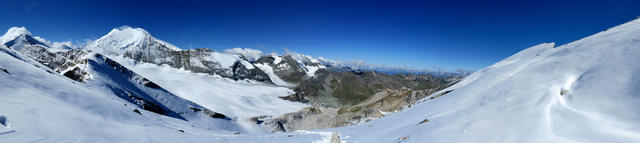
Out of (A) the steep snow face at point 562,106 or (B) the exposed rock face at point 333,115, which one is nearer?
(A) the steep snow face at point 562,106

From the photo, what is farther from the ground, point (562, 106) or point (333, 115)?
point (333, 115)

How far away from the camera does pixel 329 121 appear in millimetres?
79438

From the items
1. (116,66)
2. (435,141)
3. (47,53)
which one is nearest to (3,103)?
(435,141)

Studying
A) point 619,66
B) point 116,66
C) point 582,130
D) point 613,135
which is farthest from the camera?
point 116,66

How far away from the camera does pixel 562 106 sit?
8914 mm

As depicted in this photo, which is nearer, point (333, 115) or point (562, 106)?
point (562, 106)

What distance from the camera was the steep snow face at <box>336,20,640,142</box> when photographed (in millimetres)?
7250

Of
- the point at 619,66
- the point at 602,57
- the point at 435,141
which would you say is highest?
the point at 602,57

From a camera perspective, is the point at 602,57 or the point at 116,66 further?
the point at 116,66

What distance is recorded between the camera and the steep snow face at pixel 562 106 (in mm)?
7250

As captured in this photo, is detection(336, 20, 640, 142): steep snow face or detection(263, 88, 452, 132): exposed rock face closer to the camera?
detection(336, 20, 640, 142): steep snow face

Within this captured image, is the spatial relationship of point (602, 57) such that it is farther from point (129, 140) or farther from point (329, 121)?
point (329, 121)

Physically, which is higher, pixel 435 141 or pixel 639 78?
pixel 639 78

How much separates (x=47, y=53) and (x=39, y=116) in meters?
110
